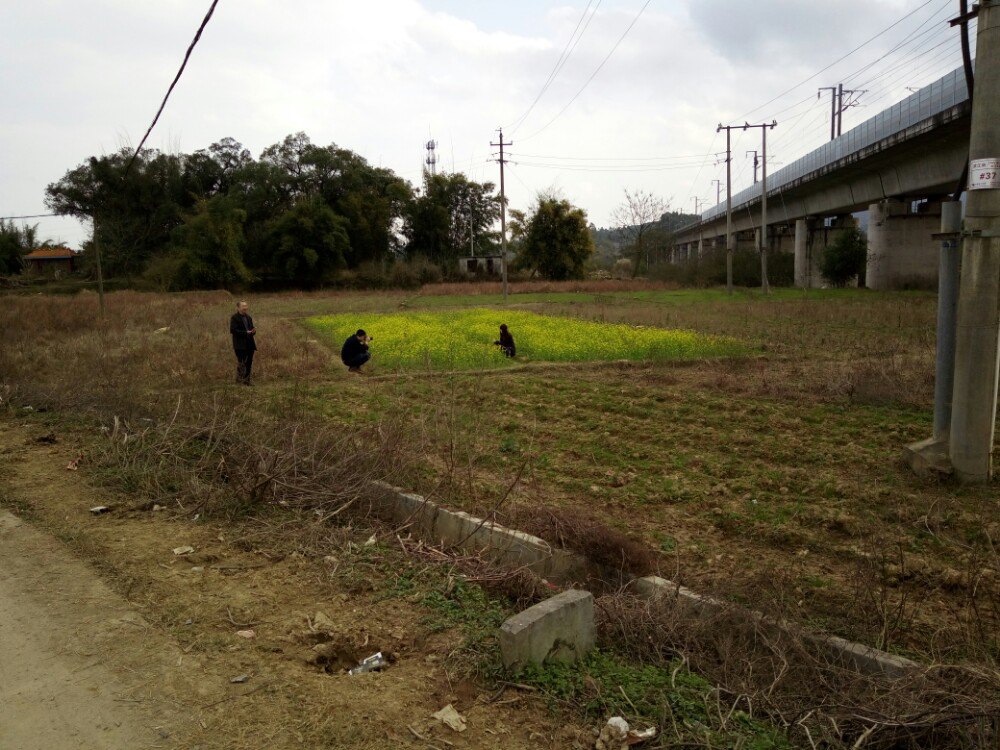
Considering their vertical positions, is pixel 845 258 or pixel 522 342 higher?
pixel 845 258

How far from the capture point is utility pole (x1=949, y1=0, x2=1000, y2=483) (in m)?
7.24

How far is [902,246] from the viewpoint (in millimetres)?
38531

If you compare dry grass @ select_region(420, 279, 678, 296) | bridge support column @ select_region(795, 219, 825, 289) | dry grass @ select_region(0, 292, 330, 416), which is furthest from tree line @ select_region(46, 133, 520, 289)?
bridge support column @ select_region(795, 219, 825, 289)

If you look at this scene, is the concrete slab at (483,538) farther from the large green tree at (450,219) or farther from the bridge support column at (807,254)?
the large green tree at (450,219)

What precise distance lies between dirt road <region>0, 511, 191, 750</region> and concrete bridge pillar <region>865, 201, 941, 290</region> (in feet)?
134

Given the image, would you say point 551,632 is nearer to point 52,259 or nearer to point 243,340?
point 243,340

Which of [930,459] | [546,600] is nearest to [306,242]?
[930,459]

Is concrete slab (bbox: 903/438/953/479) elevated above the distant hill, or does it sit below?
below

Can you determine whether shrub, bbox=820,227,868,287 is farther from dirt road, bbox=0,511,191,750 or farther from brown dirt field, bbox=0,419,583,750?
dirt road, bbox=0,511,191,750

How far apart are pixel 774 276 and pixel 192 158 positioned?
48.7 meters

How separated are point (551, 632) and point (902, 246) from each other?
4124 cm

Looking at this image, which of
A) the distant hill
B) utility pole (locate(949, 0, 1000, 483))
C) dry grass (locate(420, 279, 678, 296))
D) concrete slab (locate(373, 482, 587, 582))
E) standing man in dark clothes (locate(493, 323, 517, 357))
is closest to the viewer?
concrete slab (locate(373, 482, 587, 582))

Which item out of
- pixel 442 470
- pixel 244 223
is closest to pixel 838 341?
pixel 442 470

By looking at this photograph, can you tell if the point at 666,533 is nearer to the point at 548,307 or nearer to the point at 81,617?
the point at 81,617
